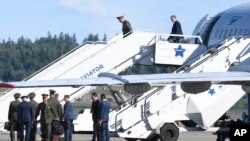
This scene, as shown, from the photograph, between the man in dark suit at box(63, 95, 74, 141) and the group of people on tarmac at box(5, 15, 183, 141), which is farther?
the man in dark suit at box(63, 95, 74, 141)

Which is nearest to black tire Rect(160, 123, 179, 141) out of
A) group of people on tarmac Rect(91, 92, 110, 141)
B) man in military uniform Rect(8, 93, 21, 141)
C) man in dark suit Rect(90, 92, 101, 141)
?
group of people on tarmac Rect(91, 92, 110, 141)

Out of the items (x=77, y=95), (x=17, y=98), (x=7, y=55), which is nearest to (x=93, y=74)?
(x=77, y=95)

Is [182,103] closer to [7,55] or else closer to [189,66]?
[189,66]

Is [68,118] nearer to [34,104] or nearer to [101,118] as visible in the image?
[101,118]

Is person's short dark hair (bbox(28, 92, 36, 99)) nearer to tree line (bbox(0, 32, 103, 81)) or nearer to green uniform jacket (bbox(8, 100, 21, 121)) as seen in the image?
green uniform jacket (bbox(8, 100, 21, 121))

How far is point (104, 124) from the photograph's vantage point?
39.6 meters

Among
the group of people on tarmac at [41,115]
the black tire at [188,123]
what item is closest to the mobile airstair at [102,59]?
the group of people on tarmac at [41,115]

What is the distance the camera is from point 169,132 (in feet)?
134

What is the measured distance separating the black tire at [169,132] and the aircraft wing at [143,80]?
4922 mm

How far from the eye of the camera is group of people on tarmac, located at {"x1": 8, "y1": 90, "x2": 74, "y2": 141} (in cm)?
3953

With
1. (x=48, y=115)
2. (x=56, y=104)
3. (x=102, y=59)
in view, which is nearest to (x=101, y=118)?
(x=56, y=104)

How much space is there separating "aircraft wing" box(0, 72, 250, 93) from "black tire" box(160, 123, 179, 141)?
4.92 metres

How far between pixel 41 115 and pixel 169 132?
13.4ft

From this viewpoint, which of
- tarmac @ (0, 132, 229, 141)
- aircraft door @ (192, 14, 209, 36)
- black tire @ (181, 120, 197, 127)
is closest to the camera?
black tire @ (181, 120, 197, 127)
